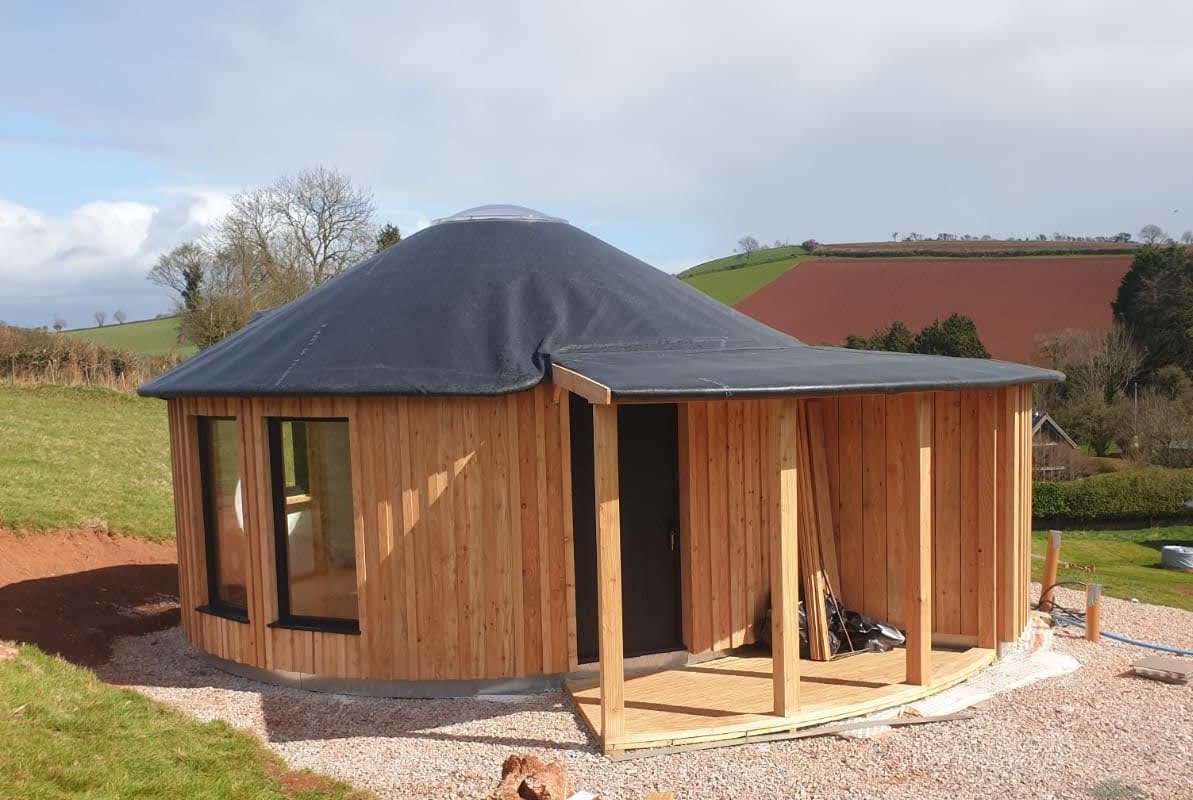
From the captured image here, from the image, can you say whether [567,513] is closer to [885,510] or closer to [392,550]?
[392,550]

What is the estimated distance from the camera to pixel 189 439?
25.3 ft

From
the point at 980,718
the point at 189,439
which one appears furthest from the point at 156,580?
the point at 980,718

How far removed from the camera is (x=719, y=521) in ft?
23.6

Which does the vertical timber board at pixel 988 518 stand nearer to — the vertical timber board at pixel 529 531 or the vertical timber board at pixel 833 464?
the vertical timber board at pixel 833 464

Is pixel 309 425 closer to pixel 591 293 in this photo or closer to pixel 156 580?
pixel 591 293

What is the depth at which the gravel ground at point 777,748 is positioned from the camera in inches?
199

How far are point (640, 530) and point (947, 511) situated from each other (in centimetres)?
264

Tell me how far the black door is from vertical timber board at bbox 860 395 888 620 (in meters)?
1.79

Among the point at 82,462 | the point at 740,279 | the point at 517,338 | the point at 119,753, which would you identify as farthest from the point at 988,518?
the point at 740,279

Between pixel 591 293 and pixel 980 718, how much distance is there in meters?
4.38

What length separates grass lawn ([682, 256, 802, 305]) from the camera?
47406 mm

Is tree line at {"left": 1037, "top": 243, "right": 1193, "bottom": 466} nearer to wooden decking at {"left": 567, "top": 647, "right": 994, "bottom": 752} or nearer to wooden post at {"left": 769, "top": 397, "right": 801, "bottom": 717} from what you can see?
wooden decking at {"left": 567, "top": 647, "right": 994, "bottom": 752}

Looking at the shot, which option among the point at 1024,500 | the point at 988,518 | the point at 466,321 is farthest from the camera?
the point at 1024,500

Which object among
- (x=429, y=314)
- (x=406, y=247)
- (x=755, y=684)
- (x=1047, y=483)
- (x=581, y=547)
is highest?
(x=406, y=247)
